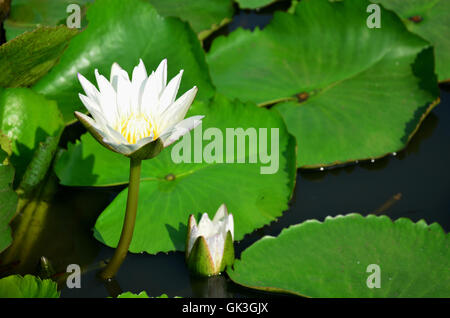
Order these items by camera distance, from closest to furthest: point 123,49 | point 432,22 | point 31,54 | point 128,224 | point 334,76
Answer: point 128,224 → point 31,54 → point 123,49 → point 334,76 → point 432,22

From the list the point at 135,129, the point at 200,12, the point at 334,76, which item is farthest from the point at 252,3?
the point at 135,129

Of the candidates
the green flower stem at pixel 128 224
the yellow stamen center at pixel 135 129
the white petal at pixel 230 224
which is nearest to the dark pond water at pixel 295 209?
the green flower stem at pixel 128 224

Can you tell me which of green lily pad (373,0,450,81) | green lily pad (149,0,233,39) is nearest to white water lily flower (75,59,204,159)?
green lily pad (149,0,233,39)

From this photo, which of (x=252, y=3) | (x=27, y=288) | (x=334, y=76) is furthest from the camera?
(x=252, y=3)

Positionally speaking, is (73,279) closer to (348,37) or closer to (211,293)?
(211,293)

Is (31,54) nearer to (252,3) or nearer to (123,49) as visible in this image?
(123,49)

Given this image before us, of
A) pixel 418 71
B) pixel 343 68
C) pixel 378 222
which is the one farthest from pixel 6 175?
pixel 418 71
